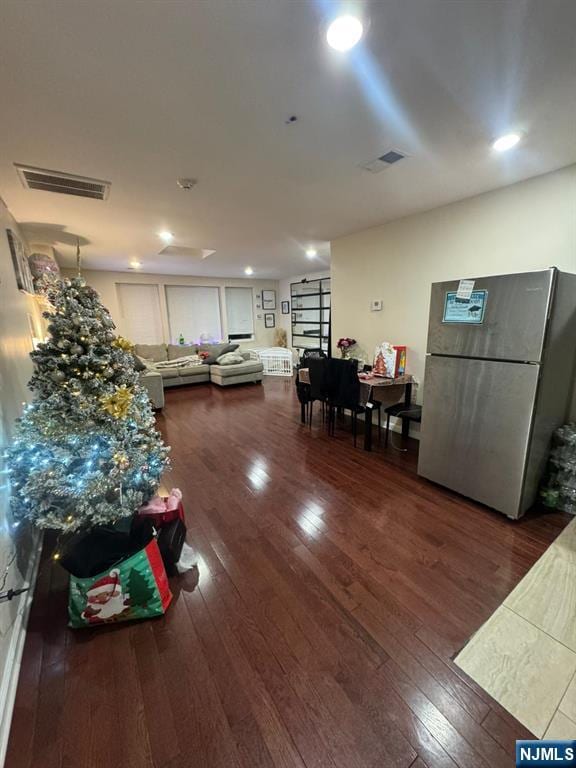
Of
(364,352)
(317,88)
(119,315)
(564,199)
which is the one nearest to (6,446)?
(317,88)

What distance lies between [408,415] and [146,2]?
3.15 metres

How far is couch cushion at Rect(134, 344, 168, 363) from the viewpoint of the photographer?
6670 mm

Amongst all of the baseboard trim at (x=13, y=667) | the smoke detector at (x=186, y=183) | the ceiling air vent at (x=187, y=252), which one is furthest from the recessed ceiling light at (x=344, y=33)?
the ceiling air vent at (x=187, y=252)

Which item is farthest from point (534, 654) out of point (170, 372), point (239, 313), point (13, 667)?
point (239, 313)

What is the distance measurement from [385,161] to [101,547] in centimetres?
297

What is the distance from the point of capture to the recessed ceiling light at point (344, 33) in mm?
1138

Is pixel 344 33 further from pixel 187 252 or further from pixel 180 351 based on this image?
pixel 180 351

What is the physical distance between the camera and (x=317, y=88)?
4.85ft

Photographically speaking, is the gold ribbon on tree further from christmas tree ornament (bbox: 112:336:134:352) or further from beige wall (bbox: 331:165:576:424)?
beige wall (bbox: 331:165:576:424)

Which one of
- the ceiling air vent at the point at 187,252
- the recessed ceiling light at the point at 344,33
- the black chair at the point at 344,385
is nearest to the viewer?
the recessed ceiling light at the point at 344,33

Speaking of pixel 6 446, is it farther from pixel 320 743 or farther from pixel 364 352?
pixel 364 352

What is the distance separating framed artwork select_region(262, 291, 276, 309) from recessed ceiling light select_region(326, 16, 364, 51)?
7.71 m

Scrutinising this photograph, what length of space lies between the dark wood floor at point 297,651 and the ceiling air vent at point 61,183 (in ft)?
8.88

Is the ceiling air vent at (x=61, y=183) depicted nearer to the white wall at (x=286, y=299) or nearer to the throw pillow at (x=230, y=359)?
the throw pillow at (x=230, y=359)
